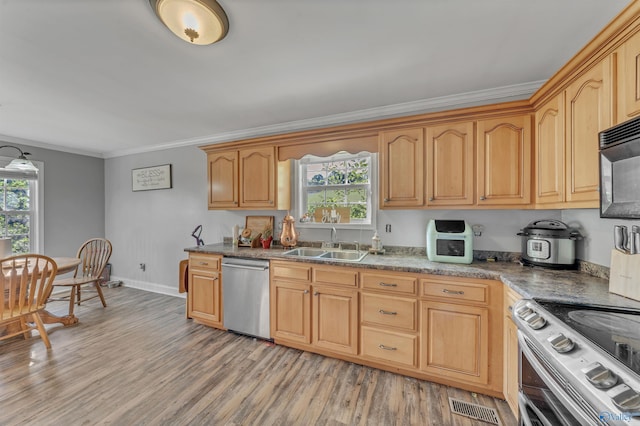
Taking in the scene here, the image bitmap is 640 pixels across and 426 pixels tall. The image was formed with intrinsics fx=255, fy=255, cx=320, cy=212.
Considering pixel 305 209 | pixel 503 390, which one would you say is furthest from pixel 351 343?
pixel 305 209

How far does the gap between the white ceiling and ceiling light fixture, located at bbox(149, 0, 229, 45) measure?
0.07m

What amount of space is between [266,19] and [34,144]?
16.0ft

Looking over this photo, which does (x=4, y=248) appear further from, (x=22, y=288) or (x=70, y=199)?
(x=70, y=199)

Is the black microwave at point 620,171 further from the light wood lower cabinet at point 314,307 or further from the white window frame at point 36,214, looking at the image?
the white window frame at point 36,214

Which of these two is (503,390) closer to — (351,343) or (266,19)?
(351,343)

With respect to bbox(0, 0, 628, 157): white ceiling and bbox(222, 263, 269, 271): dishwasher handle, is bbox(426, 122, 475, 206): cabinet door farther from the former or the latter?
bbox(222, 263, 269, 271): dishwasher handle

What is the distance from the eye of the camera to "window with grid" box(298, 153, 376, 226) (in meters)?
2.98

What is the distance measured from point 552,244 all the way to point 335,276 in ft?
5.49

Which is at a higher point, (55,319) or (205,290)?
(205,290)

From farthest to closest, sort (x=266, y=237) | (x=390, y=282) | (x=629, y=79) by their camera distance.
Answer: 1. (x=266, y=237)
2. (x=390, y=282)
3. (x=629, y=79)

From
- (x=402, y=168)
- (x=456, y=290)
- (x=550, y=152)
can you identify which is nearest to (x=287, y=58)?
(x=402, y=168)

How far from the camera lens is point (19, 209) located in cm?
390

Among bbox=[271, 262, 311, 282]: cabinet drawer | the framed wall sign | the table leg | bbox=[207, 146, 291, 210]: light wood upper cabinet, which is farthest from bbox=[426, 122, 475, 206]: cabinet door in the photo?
the table leg

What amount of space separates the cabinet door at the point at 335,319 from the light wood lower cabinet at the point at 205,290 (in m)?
1.21
